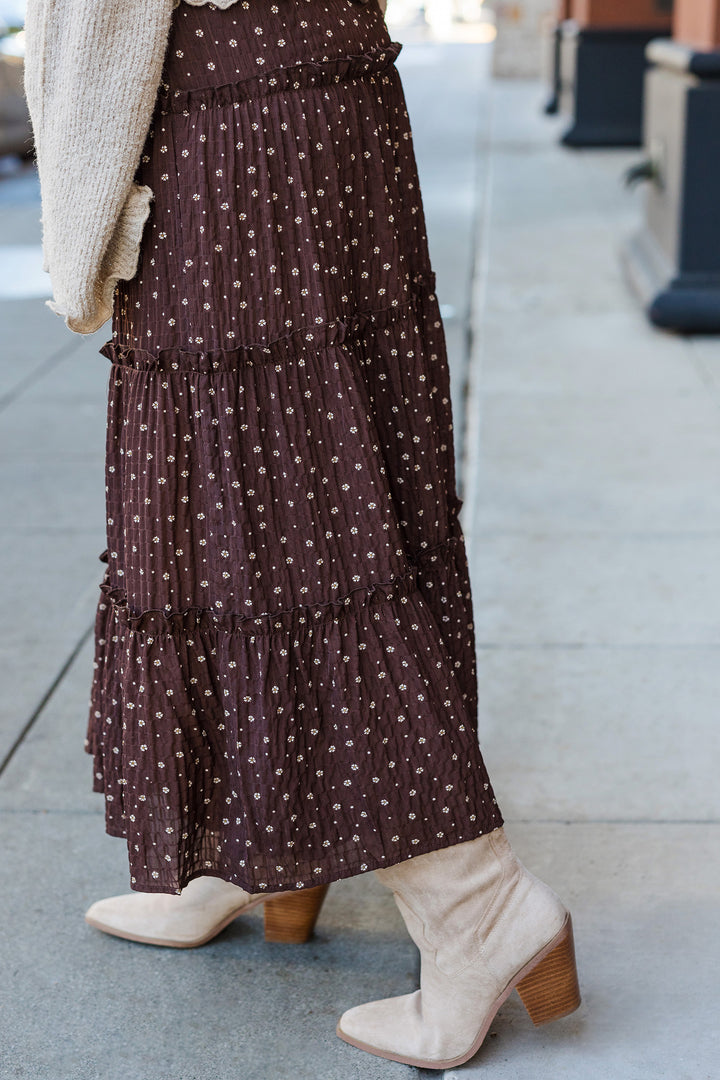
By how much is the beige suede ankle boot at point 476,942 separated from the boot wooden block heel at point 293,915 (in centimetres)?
29

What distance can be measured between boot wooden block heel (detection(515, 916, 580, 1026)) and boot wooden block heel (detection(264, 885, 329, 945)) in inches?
15.3

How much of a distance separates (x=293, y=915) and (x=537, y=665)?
43.4 inches

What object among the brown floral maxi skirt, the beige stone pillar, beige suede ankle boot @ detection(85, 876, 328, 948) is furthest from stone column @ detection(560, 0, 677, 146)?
beige suede ankle boot @ detection(85, 876, 328, 948)

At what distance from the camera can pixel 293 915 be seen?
200cm

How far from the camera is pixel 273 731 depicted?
1.61 meters

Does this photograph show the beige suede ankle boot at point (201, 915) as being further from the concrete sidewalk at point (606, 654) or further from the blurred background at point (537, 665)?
the concrete sidewalk at point (606, 654)

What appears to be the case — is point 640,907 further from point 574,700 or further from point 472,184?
point 472,184

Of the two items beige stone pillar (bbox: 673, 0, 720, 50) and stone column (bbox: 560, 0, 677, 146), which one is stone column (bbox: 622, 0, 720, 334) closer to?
beige stone pillar (bbox: 673, 0, 720, 50)

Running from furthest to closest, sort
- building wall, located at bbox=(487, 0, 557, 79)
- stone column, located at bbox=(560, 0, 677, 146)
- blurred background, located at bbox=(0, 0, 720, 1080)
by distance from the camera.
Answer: building wall, located at bbox=(487, 0, 557, 79) < stone column, located at bbox=(560, 0, 677, 146) < blurred background, located at bbox=(0, 0, 720, 1080)

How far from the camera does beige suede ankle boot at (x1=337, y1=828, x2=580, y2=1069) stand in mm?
1663

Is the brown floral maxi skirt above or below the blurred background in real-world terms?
above

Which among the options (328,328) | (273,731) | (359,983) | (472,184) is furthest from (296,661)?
(472,184)

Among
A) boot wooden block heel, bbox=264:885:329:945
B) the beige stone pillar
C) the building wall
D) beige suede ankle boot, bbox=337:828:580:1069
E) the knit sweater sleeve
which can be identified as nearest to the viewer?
the knit sweater sleeve

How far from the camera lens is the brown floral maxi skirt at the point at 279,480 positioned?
4.99 ft
